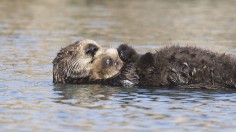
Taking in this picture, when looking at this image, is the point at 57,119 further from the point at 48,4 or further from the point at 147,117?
the point at 48,4

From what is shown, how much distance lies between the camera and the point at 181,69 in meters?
9.36

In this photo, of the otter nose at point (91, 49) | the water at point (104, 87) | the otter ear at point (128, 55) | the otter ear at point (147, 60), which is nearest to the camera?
the water at point (104, 87)

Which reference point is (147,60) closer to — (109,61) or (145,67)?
(145,67)

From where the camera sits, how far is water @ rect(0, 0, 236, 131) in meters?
7.71

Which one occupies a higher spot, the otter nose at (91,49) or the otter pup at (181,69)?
the otter nose at (91,49)

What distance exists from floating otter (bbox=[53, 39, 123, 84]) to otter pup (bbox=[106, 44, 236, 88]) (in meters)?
0.38

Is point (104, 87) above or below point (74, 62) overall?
below

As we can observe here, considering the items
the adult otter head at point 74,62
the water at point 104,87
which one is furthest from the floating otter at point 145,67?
the water at point 104,87

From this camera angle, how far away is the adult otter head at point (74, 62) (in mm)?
10078

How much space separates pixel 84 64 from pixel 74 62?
0.15m

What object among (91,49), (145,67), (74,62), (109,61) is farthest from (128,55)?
(74,62)

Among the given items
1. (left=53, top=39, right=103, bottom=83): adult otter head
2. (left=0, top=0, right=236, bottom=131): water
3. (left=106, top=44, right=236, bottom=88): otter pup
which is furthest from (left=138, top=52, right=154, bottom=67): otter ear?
(left=53, top=39, right=103, bottom=83): adult otter head

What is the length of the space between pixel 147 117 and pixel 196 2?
67.9 feet

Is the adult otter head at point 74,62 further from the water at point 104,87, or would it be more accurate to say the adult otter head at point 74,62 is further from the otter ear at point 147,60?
the otter ear at point 147,60
